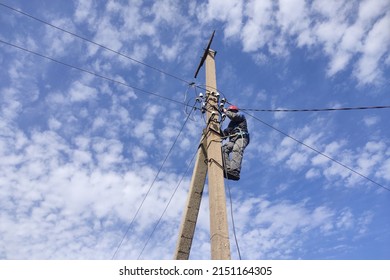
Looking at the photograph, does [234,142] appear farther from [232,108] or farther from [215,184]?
[215,184]

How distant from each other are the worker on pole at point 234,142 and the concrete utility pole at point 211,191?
29 centimetres

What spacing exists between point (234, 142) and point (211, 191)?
152 centimetres

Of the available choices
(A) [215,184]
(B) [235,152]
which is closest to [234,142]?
(B) [235,152]

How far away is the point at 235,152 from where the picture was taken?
5.20 meters

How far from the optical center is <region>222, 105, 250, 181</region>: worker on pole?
489cm

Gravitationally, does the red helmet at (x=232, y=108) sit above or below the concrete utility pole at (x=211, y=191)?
above

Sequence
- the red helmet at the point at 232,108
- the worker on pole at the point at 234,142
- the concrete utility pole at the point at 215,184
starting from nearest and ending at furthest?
the concrete utility pole at the point at 215,184 < the worker on pole at the point at 234,142 < the red helmet at the point at 232,108

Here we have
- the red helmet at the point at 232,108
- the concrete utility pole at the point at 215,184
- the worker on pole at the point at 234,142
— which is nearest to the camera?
the concrete utility pole at the point at 215,184

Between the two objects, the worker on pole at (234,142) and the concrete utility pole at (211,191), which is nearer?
the concrete utility pole at (211,191)

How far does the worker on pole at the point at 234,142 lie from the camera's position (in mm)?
4888

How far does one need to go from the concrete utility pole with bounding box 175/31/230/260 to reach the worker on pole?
294 mm

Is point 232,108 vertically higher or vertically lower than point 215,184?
higher

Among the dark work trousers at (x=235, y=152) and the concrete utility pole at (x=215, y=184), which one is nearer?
the concrete utility pole at (x=215, y=184)
